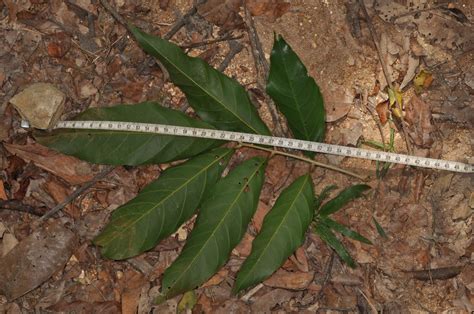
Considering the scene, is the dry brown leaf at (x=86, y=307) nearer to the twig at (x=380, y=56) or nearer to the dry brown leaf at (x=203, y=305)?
the dry brown leaf at (x=203, y=305)

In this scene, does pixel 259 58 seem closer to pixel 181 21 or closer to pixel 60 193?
pixel 181 21

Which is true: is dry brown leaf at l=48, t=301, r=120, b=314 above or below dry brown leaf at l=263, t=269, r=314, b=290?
above

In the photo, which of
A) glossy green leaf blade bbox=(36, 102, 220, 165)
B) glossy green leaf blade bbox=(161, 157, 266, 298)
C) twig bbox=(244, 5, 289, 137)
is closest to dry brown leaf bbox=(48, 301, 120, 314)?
glossy green leaf blade bbox=(161, 157, 266, 298)

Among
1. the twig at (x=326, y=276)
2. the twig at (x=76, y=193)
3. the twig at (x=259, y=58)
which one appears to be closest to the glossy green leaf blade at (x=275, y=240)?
the twig at (x=326, y=276)

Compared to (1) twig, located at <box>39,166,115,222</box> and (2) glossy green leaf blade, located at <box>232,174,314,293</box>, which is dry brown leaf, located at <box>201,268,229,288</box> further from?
(1) twig, located at <box>39,166,115,222</box>

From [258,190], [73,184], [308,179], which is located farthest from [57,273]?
[308,179]

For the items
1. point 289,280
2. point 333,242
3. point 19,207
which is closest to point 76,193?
point 19,207
